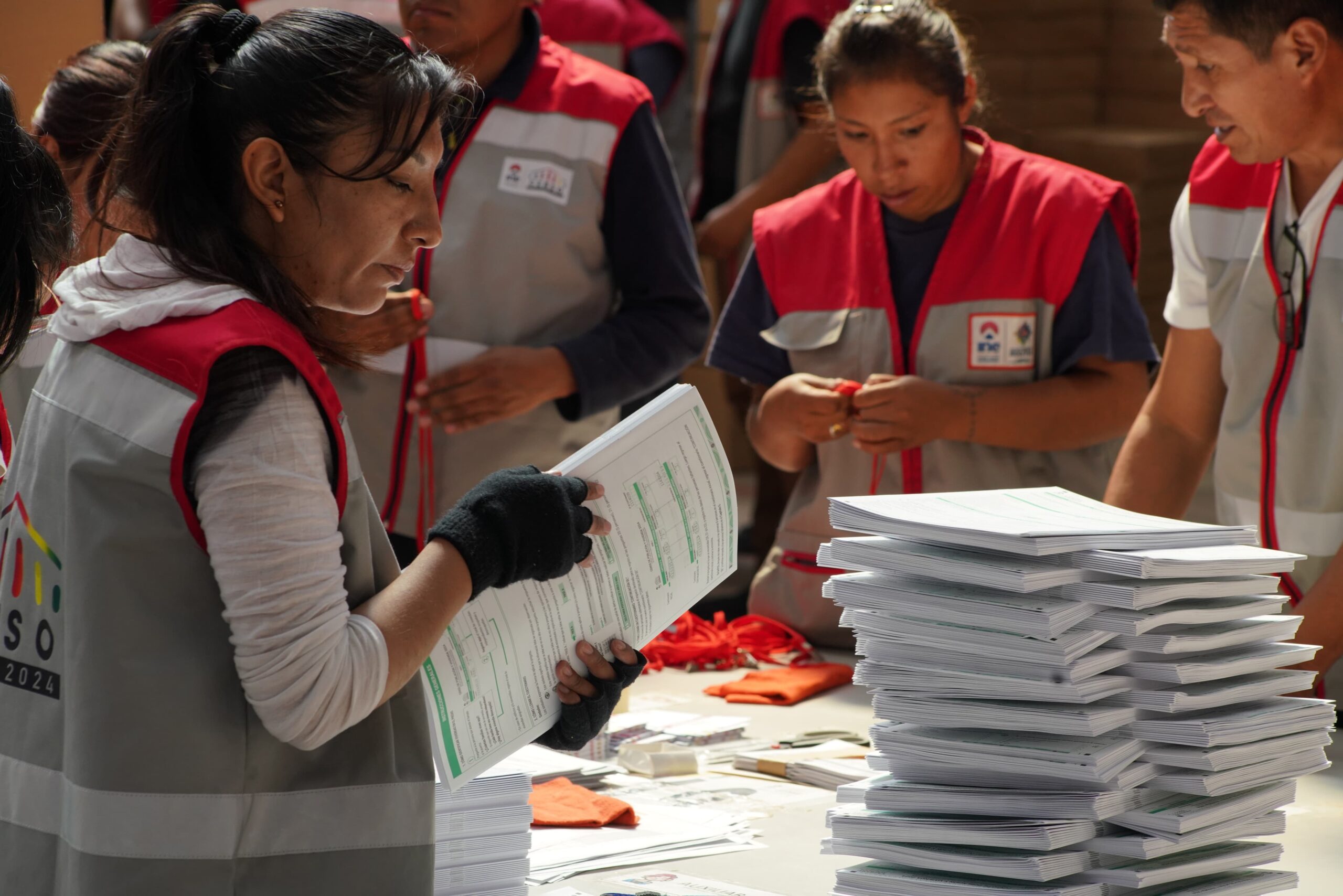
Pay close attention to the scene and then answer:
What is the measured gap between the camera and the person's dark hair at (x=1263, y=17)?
1.98m

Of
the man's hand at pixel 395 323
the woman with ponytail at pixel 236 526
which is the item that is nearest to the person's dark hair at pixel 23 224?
the woman with ponytail at pixel 236 526

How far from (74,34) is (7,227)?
3.82 ft

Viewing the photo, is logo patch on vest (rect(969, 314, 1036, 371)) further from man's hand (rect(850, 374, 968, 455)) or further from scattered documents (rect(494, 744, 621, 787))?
scattered documents (rect(494, 744, 621, 787))

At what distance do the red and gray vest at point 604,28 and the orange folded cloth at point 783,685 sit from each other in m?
2.32

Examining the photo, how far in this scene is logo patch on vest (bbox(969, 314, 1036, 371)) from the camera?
2504 mm

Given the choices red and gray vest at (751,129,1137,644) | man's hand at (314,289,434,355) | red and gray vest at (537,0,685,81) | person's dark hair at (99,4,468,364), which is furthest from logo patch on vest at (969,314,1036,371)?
red and gray vest at (537,0,685,81)

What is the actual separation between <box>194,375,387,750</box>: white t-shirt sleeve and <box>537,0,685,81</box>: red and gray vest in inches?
127

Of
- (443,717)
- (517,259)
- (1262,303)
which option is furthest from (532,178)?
(443,717)

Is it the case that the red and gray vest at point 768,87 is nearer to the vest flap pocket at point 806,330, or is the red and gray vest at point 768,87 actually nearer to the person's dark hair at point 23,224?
the vest flap pocket at point 806,330

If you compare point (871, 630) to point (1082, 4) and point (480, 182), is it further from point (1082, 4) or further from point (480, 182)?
point (1082, 4)

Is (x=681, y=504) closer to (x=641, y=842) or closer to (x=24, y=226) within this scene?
(x=641, y=842)

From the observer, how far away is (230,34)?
118 cm

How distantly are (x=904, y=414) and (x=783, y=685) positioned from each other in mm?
488

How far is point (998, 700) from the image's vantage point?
1.33 metres
